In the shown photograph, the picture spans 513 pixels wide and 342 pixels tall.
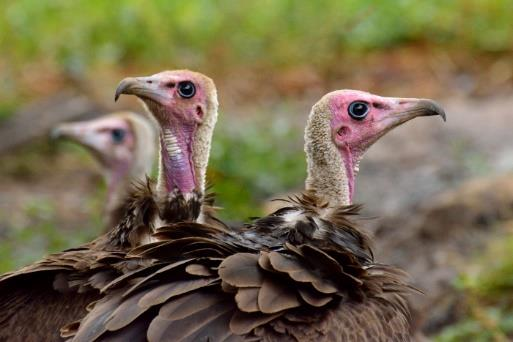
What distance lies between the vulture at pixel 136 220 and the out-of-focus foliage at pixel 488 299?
152 centimetres

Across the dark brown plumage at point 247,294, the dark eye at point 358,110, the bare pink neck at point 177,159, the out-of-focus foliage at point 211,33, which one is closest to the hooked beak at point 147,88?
the bare pink neck at point 177,159

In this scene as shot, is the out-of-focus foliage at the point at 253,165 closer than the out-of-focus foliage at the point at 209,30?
Yes

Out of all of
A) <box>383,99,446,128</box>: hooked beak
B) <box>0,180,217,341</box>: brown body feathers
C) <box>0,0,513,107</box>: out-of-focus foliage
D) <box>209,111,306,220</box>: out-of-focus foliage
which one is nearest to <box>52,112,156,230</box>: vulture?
<box>209,111,306,220</box>: out-of-focus foliage

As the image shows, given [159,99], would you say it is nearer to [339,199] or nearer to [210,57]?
[339,199]

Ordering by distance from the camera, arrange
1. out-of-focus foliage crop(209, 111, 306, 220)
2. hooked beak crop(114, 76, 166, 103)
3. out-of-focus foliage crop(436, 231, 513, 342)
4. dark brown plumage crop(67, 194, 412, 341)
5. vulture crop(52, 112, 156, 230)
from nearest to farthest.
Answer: dark brown plumage crop(67, 194, 412, 341), hooked beak crop(114, 76, 166, 103), out-of-focus foliage crop(436, 231, 513, 342), vulture crop(52, 112, 156, 230), out-of-focus foliage crop(209, 111, 306, 220)

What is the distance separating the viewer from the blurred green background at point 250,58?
10031mm

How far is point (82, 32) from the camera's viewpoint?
11766mm

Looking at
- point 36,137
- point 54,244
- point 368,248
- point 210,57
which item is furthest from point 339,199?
point 210,57

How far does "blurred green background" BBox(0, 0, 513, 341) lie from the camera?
10031 mm

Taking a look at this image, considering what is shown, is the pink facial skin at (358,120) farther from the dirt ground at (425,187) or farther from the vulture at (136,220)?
the dirt ground at (425,187)

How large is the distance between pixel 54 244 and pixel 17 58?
13.0ft

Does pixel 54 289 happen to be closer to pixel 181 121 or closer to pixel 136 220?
pixel 136 220

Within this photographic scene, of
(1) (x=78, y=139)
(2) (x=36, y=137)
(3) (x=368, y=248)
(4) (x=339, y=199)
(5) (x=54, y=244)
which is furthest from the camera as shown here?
(2) (x=36, y=137)

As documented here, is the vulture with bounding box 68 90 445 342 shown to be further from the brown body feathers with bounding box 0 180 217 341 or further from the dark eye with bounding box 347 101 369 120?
the dark eye with bounding box 347 101 369 120
